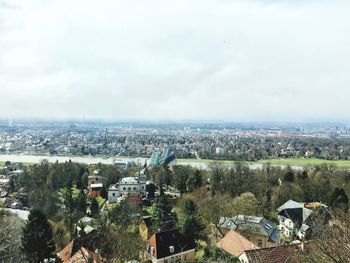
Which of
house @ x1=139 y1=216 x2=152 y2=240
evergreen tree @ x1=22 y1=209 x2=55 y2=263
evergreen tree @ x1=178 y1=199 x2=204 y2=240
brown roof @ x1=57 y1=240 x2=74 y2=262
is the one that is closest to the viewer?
evergreen tree @ x1=22 y1=209 x2=55 y2=263

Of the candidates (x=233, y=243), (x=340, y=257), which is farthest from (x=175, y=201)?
(x=340, y=257)

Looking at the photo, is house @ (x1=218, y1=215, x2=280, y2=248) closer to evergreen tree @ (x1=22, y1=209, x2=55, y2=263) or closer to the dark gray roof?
the dark gray roof

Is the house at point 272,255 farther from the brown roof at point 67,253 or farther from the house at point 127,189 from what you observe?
the house at point 127,189

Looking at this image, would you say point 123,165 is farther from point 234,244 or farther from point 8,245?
point 8,245

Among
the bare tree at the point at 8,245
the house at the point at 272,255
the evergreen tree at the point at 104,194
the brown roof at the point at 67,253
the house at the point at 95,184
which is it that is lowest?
the evergreen tree at the point at 104,194

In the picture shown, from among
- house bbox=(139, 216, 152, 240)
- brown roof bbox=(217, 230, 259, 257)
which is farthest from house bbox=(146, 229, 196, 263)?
house bbox=(139, 216, 152, 240)

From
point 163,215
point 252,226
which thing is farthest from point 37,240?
point 252,226

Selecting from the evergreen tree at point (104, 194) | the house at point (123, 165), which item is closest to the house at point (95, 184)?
the evergreen tree at point (104, 194)
